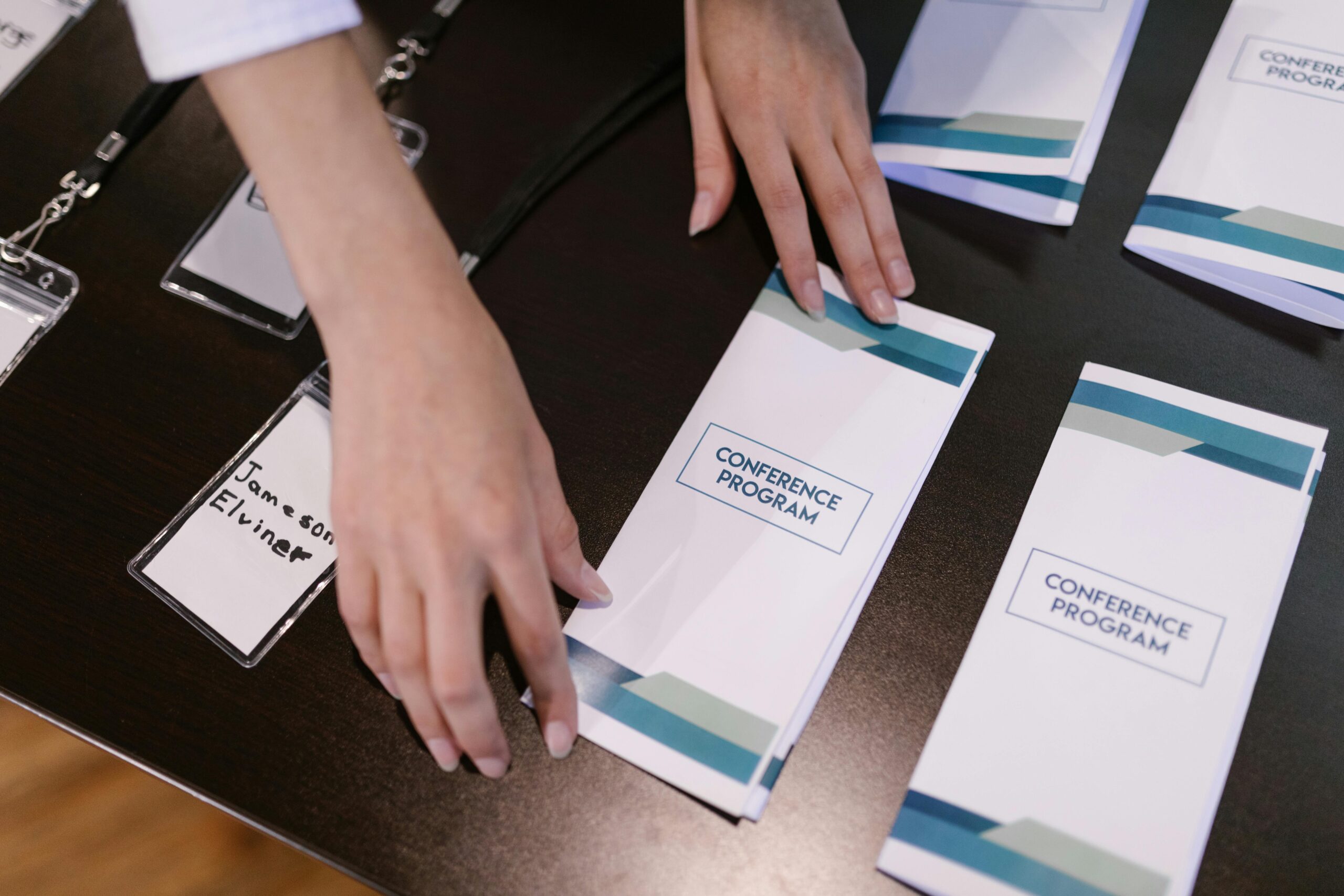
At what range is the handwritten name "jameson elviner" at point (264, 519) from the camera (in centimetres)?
52

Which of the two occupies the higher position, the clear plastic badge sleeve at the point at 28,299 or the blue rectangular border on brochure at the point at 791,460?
the blue rectangular border on brochure at the point at 791,460

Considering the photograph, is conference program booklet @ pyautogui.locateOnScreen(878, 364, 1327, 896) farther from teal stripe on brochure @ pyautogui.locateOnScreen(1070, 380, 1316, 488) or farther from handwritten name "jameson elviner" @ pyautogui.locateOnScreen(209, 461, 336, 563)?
handwritten name "jameson elviner" @ pyautogui.locateOnScreen(209, 461, 336, 563)

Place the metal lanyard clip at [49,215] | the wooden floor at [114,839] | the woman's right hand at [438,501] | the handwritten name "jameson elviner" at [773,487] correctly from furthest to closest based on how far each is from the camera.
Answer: the wooden floor at [114,839]
the metal lanyard clip at [49,215]
the handwritten name "jameson elviner" at [773,487]
the woman's right hand at [438,501]

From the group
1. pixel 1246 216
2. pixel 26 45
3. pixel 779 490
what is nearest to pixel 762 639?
pixel 779 490

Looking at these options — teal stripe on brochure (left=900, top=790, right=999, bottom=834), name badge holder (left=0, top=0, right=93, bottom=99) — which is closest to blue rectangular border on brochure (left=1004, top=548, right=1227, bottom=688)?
teal stripe on brochure (left=900, top=790, right=999, bottom=834)

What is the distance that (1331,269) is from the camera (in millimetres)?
525

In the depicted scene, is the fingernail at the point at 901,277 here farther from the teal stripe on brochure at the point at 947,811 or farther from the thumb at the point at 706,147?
the teal stripe on brochure at the point at 947,811

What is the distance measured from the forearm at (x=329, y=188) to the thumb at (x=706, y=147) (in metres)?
0.24

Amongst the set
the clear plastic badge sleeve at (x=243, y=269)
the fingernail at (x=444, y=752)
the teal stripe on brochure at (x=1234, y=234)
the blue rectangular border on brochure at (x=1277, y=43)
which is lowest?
the fingernail at (x=444, y=752)

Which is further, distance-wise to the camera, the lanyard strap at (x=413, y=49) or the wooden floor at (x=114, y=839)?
the wooden floor at (x=114, y=839)

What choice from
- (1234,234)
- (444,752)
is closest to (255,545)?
(444,752)

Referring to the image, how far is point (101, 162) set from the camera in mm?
631

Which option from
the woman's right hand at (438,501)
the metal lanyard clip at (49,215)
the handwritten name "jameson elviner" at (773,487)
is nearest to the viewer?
the woman's right hand at (438,501)

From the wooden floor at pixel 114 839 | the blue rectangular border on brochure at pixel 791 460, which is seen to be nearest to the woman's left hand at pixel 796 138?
the blue rectangular border on brochure at pixel 791 460
